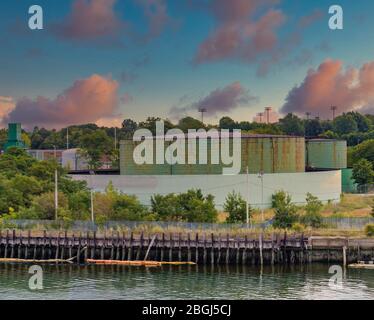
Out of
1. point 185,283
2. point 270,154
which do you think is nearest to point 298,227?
point 185,283

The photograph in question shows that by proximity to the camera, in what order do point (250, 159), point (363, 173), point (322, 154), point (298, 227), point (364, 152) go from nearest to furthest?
point (298, 227) → point (250, 159) → point (363, 173) → point (322, 154) → point (364, 152)

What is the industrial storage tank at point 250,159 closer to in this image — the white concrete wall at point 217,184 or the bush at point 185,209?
the white concrete wall at point 217,184

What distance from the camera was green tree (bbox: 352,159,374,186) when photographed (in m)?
112

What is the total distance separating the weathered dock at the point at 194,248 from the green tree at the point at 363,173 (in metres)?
53.9

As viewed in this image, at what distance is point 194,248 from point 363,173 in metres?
58.1

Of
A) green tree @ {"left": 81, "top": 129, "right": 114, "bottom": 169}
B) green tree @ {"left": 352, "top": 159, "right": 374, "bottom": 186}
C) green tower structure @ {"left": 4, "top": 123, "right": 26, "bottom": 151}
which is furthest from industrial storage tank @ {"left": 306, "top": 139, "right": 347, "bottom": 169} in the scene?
green tower structure @ {"left": 4, "top": 123, "right": 26, "bottom": 151}

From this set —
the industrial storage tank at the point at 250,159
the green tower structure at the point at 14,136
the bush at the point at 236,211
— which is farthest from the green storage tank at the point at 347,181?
the green tower structure at the point at 14,136

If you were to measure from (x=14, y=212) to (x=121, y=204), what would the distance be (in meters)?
10.0

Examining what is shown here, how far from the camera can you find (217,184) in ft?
273

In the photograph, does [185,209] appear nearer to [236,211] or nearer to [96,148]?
[236,211]

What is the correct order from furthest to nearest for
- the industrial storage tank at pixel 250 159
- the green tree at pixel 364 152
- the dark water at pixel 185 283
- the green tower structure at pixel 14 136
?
1. the green tower structure at pixel 14 136
2. the green tree at pixel 364 152
3. the industrial storage tank at pixel 250 159
4. the dark water at pixel 185 283

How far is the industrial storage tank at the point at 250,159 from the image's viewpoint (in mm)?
87125
